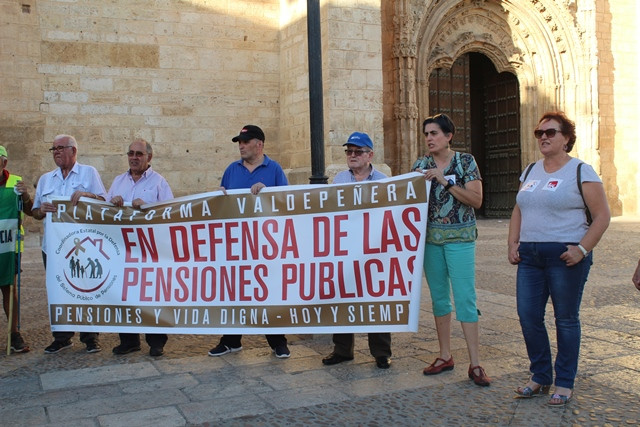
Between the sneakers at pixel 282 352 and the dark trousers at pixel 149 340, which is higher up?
the dark trousers at pixel 149 340

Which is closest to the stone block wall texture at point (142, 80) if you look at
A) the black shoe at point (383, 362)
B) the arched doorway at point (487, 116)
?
the arched doorway at point (487, 116)

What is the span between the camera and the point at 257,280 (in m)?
5.16

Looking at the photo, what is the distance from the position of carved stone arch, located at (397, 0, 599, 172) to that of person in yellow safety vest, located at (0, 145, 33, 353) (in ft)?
45.8

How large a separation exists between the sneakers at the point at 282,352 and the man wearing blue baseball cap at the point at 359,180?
378 millimetres

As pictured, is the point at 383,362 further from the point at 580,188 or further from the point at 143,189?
the point at 143,189

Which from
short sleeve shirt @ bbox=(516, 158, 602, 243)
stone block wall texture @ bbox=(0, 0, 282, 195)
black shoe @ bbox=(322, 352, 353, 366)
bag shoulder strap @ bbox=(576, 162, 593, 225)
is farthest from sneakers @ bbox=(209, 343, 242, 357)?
stone block wall texture @ bbox=(0, 0, 282, 195)

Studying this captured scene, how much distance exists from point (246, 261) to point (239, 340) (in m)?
0.79

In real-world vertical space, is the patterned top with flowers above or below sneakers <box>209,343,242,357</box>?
above

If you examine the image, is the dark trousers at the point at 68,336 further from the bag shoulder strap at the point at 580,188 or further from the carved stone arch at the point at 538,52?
the carved stone arch at the point at 538,52

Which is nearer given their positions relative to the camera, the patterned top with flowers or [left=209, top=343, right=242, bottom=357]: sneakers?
the patterned top with flowers

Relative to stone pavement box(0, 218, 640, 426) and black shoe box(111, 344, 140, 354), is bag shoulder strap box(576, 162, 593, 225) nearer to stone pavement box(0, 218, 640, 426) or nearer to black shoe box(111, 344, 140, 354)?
stone pavement box(0, 218, 640, 426)

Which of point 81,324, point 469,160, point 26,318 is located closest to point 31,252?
point 26,318

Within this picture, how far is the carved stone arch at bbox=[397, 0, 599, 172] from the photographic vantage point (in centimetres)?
1792

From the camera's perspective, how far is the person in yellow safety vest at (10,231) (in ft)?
18.6
